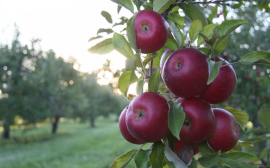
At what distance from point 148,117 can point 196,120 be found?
6.3 inches

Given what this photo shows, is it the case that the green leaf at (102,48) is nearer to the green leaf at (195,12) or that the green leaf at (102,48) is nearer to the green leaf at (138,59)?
the green leaf at (138,59)

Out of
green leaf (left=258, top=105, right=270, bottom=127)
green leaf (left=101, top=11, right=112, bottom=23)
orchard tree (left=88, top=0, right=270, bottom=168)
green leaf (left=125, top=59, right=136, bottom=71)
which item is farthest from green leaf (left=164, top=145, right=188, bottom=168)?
green leaf (left=258, top=105, right=270, bottom=127)

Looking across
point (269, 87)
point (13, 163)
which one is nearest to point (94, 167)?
point (13, 163)

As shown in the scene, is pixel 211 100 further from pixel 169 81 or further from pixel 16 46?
pixel 16 46

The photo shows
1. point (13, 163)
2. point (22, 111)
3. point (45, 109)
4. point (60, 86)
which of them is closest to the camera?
point (13, 163)

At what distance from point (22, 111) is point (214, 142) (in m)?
12.7

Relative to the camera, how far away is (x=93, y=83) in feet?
69.4

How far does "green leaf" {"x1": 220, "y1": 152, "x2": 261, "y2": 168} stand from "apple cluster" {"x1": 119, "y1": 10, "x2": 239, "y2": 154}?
0.03 m

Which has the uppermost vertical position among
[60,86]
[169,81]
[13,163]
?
[169,81]

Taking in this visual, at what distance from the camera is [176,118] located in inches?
25.4

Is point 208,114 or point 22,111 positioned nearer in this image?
point 208,114

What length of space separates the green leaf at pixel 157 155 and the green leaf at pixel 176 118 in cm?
14

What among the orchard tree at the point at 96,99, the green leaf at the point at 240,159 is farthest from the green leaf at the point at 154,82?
the orchard tree at the point at 96,99

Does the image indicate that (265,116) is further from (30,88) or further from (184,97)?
(30,88)
